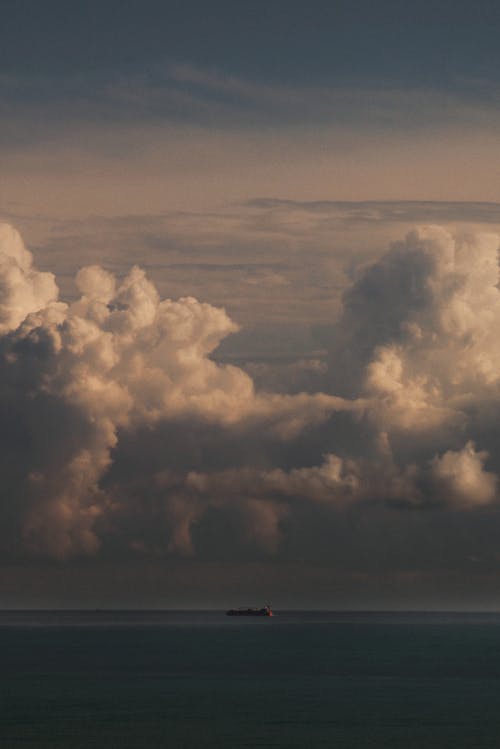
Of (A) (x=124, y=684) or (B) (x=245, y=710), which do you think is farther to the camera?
(A) (x=124, y=684)

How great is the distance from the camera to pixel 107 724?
127500 mm

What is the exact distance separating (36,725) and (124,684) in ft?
178

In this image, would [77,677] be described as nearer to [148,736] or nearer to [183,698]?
[183,698]

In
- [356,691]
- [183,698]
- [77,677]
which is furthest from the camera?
[77,677]

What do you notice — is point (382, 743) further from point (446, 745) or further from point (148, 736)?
point (148, 736)

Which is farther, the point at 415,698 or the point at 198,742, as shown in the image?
the point at 415,698

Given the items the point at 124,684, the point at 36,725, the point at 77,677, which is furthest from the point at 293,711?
the point at 77,677

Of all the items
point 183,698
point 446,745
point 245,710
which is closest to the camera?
point 446,745

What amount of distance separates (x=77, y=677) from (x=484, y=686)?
62867 mm

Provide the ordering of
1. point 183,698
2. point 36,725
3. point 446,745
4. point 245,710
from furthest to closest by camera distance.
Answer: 1. point 183,698
2. point 245,710
3. point 36,725
4. point 446,745

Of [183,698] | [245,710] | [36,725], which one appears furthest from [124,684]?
[36,725]

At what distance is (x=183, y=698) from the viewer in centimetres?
15625

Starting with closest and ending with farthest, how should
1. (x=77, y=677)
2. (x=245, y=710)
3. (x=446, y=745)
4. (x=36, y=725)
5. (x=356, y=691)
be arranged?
(x=446, y=745)
(x=36, y=725)
(x=245, y=710)
(x=356, y=691)
(x=77, y=677)

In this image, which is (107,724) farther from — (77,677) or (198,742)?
Answer: (77,677)
